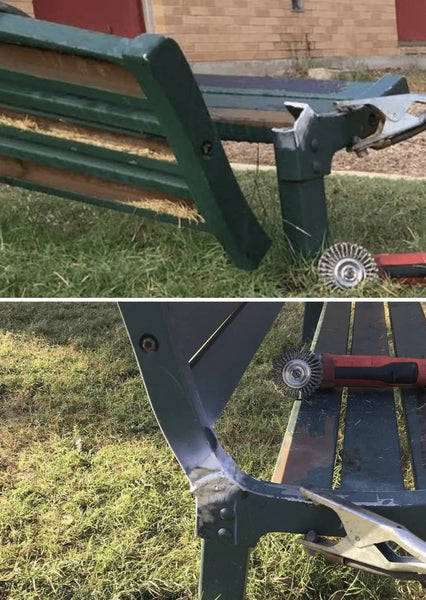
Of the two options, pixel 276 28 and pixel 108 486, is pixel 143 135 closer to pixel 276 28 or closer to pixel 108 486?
pixel 108 486

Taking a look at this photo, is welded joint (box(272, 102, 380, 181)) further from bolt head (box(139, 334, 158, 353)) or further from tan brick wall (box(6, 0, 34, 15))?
tan brick wall (box(6, 0, 34, 15))

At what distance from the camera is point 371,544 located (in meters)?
1.63

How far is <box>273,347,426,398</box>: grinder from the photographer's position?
9.19 feet

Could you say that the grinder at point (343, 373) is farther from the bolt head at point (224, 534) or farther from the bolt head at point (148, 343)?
the bolt head at point (148, 343)

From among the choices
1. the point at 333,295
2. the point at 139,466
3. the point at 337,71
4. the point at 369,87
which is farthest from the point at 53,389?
the point at 337,71

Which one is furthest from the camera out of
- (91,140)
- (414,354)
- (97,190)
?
(414,354)

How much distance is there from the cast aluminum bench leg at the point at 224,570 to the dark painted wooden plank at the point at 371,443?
0.34m

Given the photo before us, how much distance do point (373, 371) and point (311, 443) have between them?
0.66 metres

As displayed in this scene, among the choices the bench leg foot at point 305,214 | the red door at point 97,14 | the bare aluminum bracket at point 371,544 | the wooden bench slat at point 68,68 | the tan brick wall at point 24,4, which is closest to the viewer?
the bare aluminum bracket at point 371,544

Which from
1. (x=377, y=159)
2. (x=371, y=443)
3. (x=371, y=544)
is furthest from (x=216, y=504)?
(x=377, y=159)

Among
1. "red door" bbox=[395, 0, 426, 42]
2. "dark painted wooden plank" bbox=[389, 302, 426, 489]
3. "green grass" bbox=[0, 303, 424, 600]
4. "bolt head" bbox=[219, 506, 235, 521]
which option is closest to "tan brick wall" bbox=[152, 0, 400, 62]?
"red door" bbox=[395, 0, 426, 42]

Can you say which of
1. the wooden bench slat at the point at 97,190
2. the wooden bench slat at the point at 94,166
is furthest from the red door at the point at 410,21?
the wooden bench slat at the point at 94,166

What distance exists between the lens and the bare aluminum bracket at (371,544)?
1580 millimetres

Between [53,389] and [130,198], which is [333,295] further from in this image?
[53,389]
